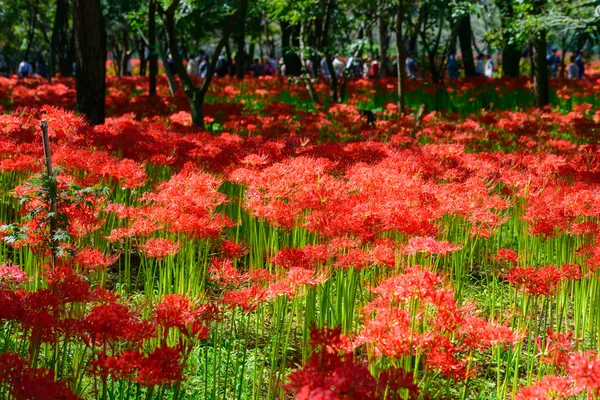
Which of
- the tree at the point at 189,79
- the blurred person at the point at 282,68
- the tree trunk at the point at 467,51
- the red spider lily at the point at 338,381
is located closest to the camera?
the red spider lily at the point at 338,381

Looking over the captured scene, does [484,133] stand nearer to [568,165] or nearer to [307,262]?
[568,165]

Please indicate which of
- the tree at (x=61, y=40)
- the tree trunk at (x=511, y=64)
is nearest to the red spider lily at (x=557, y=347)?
the tree at (x=61, y=40)

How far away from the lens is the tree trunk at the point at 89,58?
829 cm

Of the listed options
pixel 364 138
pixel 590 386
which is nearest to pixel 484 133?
pixel 364 138

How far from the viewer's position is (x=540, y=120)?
11445mm

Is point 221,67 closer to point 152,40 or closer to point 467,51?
point 467,51

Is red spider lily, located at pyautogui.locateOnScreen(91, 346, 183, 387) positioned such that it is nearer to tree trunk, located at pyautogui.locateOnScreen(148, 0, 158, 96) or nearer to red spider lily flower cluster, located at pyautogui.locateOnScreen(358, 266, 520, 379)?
red spider lily flower cluster, located at pyautogui.locateOnScreen(358, 266, 520, 379)

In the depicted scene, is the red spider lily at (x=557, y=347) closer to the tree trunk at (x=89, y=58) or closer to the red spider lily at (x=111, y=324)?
the red spider lily at (x=111, y=324)

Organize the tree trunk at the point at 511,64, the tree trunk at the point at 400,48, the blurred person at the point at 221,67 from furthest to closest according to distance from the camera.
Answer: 1. the blurred person at the point at 221,67
2. the tree trunk at the point at 511,64
3. the tree trunk at the point at 400,48

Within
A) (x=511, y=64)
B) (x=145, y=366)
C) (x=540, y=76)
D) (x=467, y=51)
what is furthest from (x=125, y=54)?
(x=145, y=366)

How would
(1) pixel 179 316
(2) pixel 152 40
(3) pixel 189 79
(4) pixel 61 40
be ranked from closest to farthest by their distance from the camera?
(1) pixel 179 316, (3) pixel 189 79, (2) pixel 152 40, (4) pixel 61 40

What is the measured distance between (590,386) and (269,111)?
10.5 m

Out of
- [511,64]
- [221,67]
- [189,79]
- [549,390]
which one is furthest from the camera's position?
[221,67]

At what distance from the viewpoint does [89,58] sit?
8484 mm
